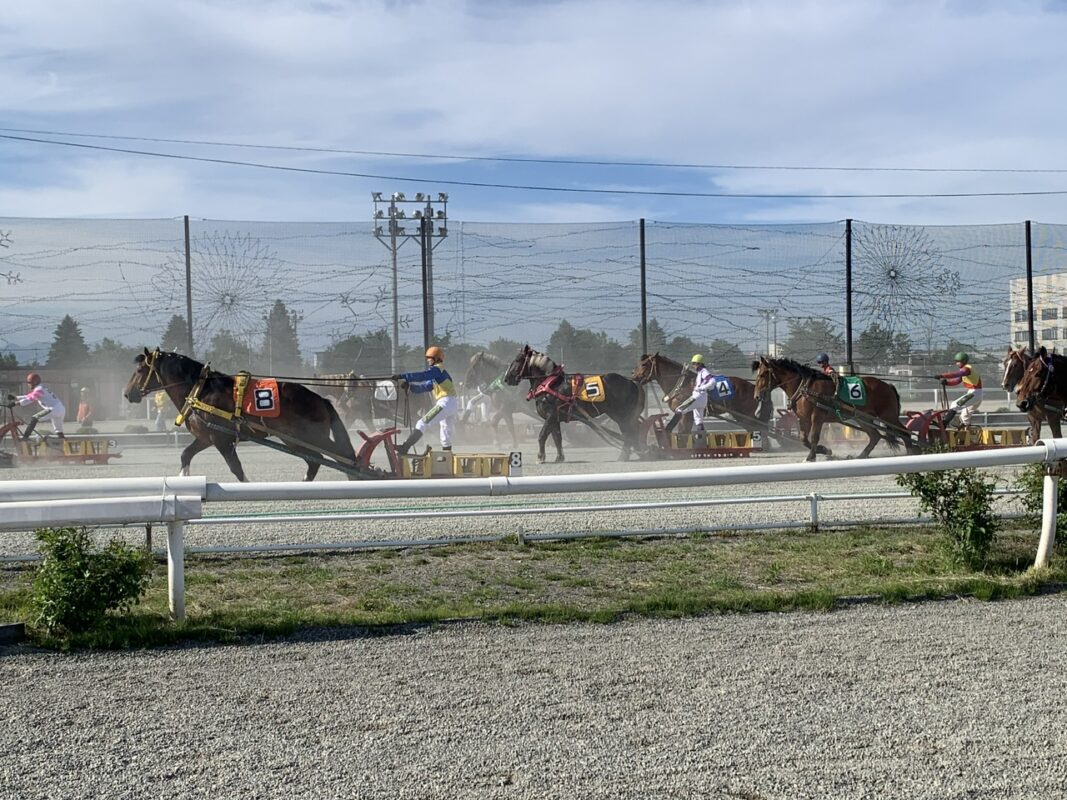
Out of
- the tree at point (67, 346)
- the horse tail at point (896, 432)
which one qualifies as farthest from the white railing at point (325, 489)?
the tree at point (67, 346)

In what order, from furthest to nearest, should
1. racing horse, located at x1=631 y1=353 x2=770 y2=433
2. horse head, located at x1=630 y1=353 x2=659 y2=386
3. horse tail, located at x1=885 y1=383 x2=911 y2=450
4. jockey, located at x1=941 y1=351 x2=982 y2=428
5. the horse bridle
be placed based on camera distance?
horse head, located at x1=630 y1=353 x2=659 y2=386
racing horse, located at x1=631 y1=353 x2=770 y2=433
jockey, located at x1=941 y1=351 x2=982 y2=428
horse tail, located at x1=885 y1=383 x2=911 y2=450
the horse bridle

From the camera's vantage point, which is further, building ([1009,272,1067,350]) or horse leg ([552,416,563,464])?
building ([1009,272,1067,350])

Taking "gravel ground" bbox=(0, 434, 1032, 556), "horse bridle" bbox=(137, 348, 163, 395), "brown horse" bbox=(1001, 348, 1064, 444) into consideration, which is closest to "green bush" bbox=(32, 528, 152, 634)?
"gravel ground" bbox=(0, 434, 1032, 556)

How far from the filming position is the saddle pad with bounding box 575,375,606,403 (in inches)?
811

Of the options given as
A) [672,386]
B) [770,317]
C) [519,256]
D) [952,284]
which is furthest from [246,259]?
[952,284]

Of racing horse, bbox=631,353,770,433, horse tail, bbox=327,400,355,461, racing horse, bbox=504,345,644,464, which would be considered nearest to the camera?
horse tail, bbox=327,400,355,461

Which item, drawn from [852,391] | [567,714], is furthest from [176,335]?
[567,714]

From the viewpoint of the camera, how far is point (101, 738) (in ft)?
13.2

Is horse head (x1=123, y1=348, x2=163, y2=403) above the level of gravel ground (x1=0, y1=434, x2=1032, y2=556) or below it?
above

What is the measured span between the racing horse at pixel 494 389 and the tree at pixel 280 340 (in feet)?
13.1

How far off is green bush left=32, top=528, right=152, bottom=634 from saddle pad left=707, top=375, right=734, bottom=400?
1581cm

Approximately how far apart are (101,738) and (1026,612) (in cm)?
458

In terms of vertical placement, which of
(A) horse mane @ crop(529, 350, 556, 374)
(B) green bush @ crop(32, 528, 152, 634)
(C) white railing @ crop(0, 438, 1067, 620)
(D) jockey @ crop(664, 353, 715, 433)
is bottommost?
(B) green bush @ crop(32, 528, 152, 634)

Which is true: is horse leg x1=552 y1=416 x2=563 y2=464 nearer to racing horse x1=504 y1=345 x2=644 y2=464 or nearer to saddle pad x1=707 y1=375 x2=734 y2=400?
racing horse x1=504 y1=345 x2=644 y2=464
